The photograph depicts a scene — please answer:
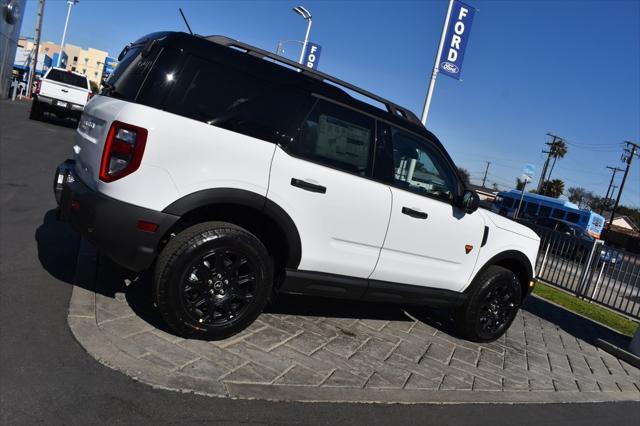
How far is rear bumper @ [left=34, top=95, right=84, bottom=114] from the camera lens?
15811 millimetres

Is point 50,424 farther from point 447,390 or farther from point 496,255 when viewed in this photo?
point 496,255

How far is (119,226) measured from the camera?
3.48 meters

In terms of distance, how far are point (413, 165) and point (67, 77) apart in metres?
15.8

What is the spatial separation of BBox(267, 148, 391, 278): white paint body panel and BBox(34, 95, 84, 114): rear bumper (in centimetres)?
1426

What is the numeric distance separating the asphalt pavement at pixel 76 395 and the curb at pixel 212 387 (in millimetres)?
60

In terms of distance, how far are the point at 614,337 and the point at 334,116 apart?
6428mm

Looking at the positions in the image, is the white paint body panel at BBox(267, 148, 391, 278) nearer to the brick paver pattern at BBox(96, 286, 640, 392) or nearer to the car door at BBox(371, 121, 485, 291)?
the car door at BBox(371, 121, 485, 291)

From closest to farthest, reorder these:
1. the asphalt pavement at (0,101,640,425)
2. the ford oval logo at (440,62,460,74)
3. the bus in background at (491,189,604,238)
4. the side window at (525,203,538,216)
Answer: the asphalt pavement at (0,101,640,425) → the ford oval logo at (440,62,460,74) → the bus in background at (491,189,604,238) → the side window at (525,203,538,216)

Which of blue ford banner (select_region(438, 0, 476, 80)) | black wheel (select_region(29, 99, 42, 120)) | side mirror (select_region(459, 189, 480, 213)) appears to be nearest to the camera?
side mirror (select_region(459, 189, 480, 213))

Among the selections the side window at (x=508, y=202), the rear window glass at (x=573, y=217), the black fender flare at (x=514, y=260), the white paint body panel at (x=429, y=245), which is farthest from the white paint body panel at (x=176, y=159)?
the side window at (x=508, y=202)

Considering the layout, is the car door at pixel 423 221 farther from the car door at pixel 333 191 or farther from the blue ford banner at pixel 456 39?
the blue ford banner at pixel 456 39

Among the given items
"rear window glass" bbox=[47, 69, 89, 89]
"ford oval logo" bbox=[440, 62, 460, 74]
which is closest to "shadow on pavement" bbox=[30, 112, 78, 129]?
"rear window glass" bbox=[47, 69, 89, 89]

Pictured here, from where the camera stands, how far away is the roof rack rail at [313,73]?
399 centimetres

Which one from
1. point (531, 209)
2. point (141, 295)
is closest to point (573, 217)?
point (531, 209)
